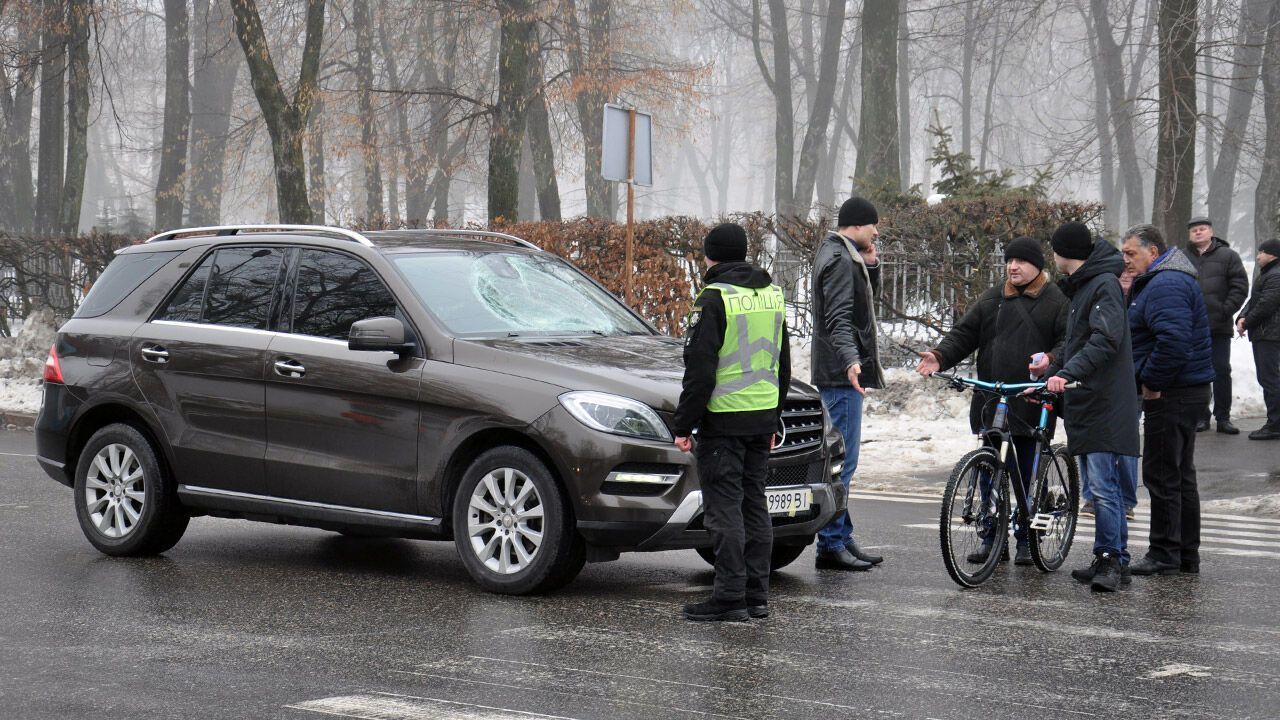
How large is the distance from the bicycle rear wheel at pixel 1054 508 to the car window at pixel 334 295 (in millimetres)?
3475

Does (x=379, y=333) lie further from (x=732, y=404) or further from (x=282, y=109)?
(x=282, y=109)

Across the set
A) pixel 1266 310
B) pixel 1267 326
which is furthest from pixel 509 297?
pixel 1267 326

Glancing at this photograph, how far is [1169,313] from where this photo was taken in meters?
8.54

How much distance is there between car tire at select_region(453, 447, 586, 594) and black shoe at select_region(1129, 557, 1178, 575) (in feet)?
10.3

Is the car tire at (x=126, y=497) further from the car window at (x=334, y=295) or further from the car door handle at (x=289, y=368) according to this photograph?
the car window at (x=334, y=295)

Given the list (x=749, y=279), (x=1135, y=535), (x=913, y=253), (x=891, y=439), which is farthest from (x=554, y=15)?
(x=749, y=279)

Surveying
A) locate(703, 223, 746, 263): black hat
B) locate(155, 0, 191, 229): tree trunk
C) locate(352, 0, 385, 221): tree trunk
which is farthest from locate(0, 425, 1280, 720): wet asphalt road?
locate(155, 0, 191, 229): tree trunk

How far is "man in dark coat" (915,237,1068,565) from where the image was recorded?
855 cm

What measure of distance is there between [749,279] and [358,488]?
2259mm

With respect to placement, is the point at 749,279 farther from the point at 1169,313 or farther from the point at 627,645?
the point at 1169,313

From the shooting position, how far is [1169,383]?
865 cm

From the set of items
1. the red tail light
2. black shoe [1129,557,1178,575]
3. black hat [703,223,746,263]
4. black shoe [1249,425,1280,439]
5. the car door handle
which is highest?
black hat [703,223,746,263]

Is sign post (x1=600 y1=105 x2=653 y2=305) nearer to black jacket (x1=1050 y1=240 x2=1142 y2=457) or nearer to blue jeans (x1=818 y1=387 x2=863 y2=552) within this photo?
blue jeans (x1=818 y1=387 x2=863 y2=552)

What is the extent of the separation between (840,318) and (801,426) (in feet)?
2.58
